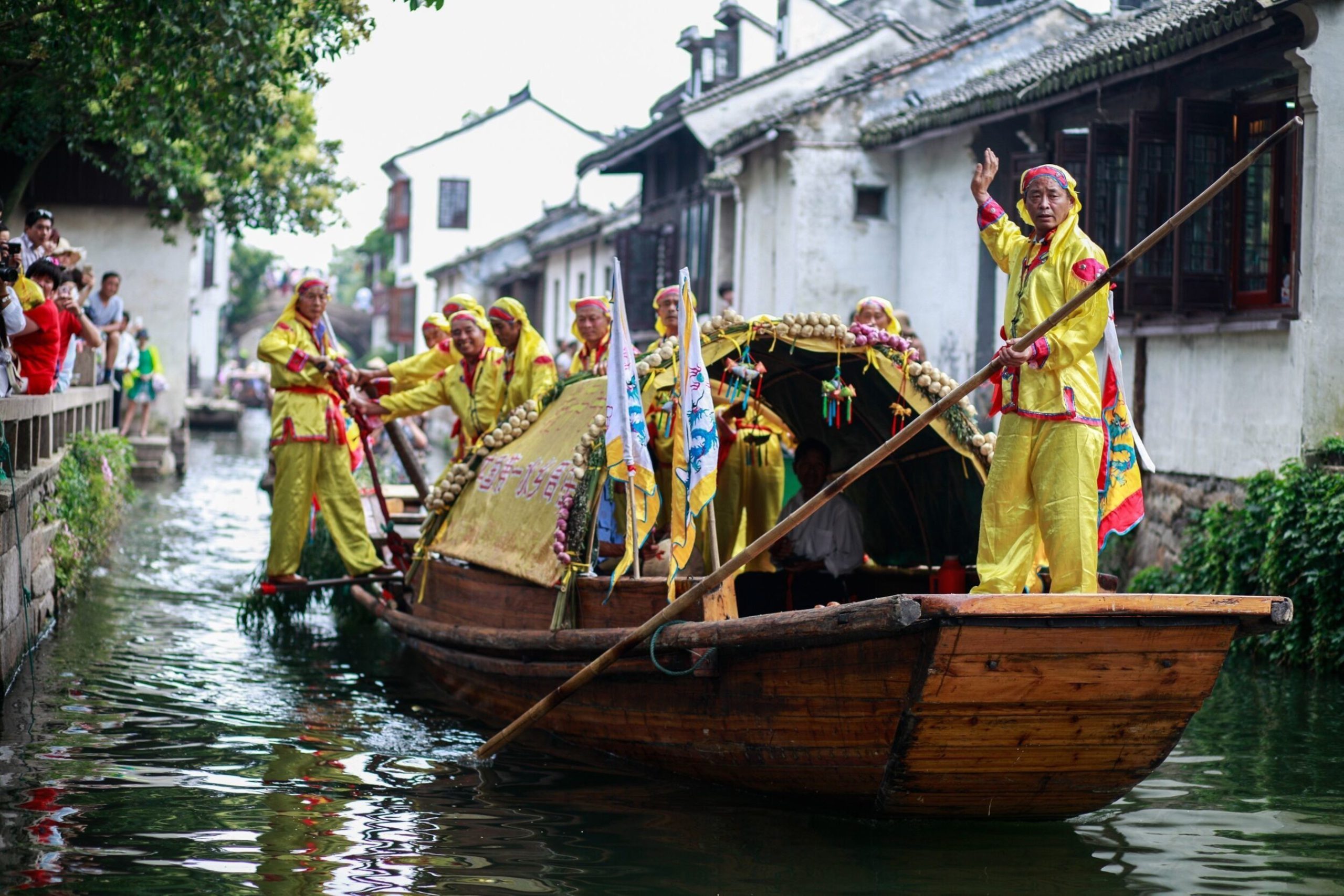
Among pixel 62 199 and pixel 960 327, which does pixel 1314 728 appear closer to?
pixel 960 327

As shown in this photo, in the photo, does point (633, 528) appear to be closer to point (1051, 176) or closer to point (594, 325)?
point (1051, 176)

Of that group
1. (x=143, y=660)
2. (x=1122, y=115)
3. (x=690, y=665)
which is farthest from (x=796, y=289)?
(x=690, y=665)

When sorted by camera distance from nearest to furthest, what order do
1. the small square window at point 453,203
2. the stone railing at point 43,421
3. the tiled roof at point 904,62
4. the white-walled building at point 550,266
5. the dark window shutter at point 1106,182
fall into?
1. the stone railing at point 43,421
2. the dark window shutter at point 1106,182
3. the tiled roof at point 904,62
4. the white-walled building at point 550,266
5. the small square window at point 453,203

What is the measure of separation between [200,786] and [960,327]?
12705 millimetres

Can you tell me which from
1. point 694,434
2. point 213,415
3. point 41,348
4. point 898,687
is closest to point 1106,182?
point 694,434

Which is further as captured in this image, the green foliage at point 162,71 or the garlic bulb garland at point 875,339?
the green foliage at point 162,71

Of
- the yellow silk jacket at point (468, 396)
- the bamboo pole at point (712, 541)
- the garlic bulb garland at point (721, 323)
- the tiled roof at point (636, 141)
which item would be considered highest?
the tiled roof at point (636, 141)

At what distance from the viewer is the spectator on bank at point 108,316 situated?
1741 centimetres

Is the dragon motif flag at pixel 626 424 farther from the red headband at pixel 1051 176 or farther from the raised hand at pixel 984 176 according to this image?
the red headband at pixel 1051 176

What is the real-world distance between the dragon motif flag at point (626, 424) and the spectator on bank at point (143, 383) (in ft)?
51.1

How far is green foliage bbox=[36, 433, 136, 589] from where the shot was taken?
11.3m

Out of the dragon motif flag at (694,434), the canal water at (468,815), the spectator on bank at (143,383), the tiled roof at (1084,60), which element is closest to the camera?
the canal water at (468,815)

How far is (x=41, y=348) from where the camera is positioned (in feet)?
35.2

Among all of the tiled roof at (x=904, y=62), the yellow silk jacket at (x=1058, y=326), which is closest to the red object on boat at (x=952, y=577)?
the yellow silk jacket at (x=1058, y=326)
